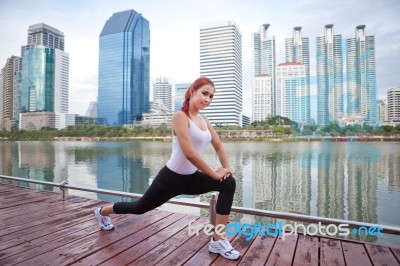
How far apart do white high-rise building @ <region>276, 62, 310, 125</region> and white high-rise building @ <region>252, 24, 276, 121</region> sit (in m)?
3.61

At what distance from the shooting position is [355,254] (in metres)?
2.32

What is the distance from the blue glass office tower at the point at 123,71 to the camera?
131750mm

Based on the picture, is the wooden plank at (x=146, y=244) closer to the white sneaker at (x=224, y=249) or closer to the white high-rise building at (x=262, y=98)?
the white sneaker at (x=224, y=249)

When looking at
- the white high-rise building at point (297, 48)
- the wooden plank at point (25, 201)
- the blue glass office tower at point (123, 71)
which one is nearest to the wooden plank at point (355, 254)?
the wooden plank at point (25, 201)

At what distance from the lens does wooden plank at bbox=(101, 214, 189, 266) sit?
2.23 metres

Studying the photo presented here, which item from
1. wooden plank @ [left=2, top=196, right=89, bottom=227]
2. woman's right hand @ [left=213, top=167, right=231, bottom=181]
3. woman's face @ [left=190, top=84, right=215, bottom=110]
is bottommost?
wooden plank @ [left=2, top=196, right=89, bottom=227]

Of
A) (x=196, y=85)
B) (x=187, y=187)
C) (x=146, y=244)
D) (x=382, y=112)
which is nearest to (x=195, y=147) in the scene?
(x=187, y=187)

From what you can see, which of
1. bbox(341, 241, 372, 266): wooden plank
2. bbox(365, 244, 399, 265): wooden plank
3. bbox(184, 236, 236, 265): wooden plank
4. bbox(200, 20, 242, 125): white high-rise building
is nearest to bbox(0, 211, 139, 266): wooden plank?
bbox(184, 236, 236, 265): wooden plank

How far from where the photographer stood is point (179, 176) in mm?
2254

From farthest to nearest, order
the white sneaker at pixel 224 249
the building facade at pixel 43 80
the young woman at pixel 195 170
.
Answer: the building facade at pixel 43 80 < the white sneaker at pixel 224 249 < the young woman at pixel 195 170

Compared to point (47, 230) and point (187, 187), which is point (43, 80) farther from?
point (187, 187)

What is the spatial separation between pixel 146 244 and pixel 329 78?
129816 mm

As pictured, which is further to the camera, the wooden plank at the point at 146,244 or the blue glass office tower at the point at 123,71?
the blue glass office tower at the point at 123,71

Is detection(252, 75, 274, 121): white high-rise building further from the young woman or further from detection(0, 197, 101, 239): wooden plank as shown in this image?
the young woman
